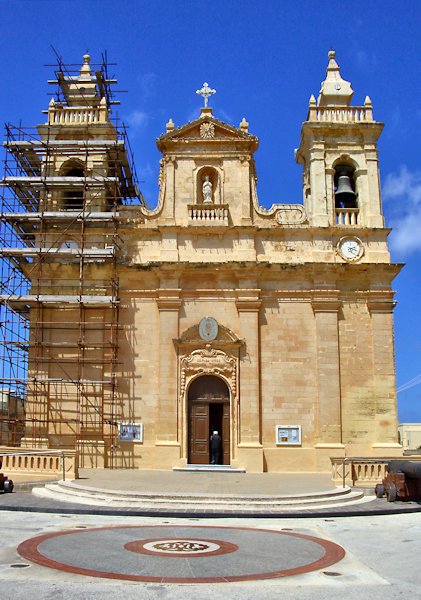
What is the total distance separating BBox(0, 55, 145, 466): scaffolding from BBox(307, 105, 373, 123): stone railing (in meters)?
7.69

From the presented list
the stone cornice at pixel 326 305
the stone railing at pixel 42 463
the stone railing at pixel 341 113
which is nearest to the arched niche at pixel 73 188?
the stone railing at pixel 341 113

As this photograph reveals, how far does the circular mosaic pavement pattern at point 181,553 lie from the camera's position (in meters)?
8.57

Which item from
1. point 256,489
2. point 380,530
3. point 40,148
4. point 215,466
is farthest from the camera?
point 40,148

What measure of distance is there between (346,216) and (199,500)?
47.0 ft

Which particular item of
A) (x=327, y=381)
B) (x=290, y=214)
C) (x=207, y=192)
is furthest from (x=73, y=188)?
(x=327, y=381)

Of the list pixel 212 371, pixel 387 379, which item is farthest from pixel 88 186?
pixel 387 379

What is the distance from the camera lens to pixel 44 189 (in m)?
26.1

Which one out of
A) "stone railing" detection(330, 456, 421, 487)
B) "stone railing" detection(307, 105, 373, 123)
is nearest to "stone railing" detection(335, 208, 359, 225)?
"stone railing" detection(307, 105, 373, 123)

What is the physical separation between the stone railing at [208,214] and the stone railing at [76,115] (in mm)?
5355

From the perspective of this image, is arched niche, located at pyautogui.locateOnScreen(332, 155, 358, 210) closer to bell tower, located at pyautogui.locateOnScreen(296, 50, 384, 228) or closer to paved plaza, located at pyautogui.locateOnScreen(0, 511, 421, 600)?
bell tower, located at pyautogui.locateOnScreen(296, 50, 384, 228)

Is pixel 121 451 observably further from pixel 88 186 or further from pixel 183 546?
pixel 183 546

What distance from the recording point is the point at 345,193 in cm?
2623

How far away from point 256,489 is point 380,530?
17.6 feet

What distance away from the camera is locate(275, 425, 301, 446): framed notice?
23.7m
